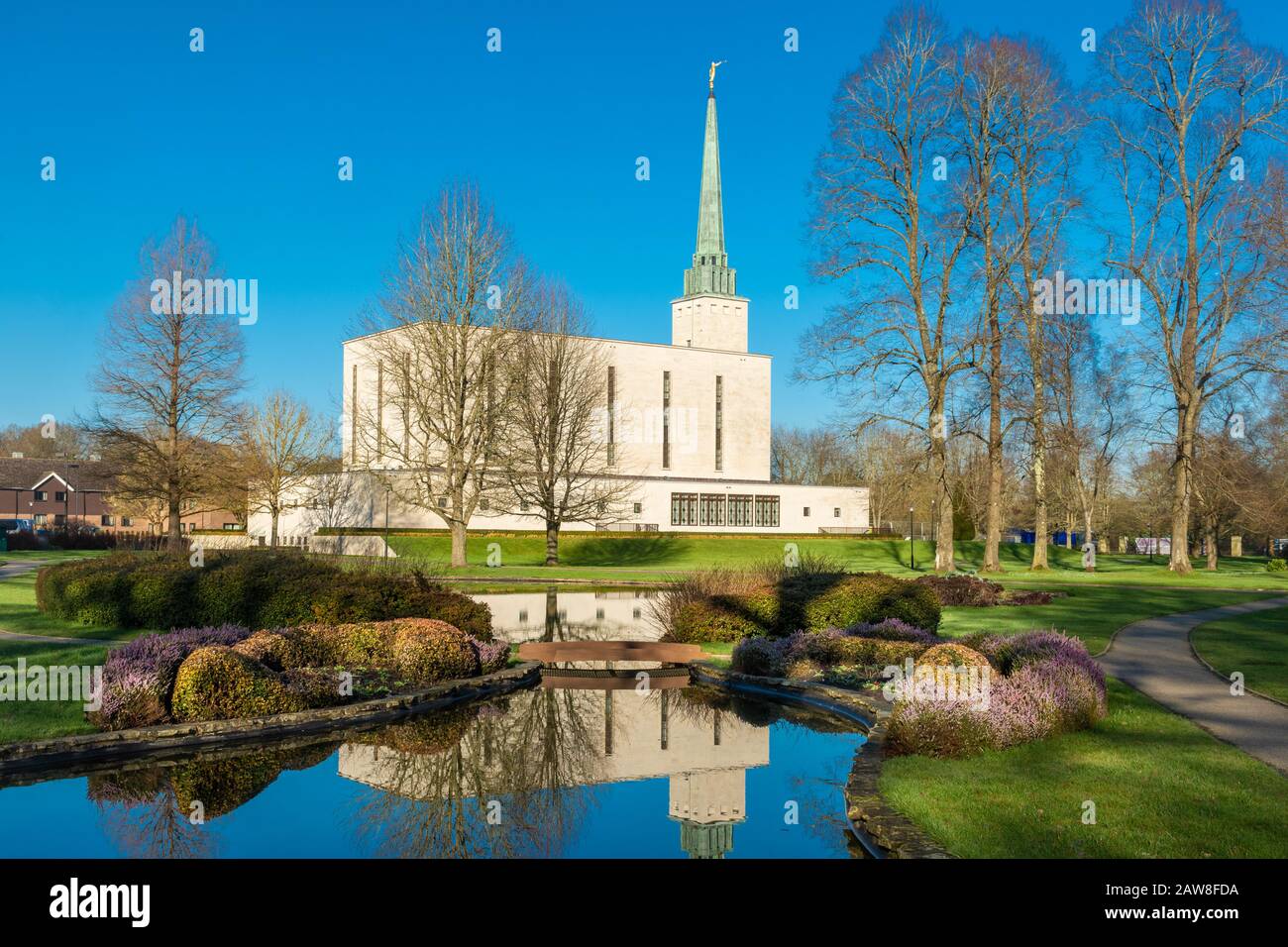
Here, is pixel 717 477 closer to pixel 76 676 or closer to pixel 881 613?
pixel 881 613

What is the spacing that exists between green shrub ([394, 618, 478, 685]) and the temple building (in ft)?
156

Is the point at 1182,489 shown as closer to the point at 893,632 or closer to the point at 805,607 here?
the point at 805,607

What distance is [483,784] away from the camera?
1037 cm

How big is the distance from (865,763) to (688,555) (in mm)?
50342

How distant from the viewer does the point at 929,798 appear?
849 centimetres

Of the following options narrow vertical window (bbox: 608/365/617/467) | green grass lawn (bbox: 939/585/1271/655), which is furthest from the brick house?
green grass lawn (bbox: 939/585/1271/655)

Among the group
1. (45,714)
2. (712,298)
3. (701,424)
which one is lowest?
(45,714)

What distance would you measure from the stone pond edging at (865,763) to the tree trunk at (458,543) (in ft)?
92.5

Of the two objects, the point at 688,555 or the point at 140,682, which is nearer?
the point at 140,682

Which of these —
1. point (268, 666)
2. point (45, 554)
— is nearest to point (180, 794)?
point (268, 666)

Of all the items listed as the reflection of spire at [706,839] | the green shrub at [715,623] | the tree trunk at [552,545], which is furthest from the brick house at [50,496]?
the reflection of spire at [706,839]

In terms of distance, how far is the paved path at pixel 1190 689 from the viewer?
419 inches
